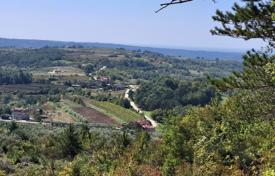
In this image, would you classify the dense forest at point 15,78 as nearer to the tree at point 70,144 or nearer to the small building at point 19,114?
the small building at point 19,114

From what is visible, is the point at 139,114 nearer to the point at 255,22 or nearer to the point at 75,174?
the point at 75,174

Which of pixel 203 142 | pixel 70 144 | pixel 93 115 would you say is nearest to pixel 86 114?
pixel 93 115

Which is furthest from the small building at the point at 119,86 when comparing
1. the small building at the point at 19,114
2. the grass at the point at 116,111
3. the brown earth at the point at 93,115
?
the small building at the point at 19,114

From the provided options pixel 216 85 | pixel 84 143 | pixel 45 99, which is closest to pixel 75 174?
pixel 216 85

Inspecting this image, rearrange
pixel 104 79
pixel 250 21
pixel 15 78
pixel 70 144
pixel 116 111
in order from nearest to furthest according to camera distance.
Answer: pixel 250 21 → pixel 70 144 → pixel 116 111 → pixel 15 78 → pixel 104 79

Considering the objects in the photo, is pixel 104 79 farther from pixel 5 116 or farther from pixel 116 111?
pixel 5 116

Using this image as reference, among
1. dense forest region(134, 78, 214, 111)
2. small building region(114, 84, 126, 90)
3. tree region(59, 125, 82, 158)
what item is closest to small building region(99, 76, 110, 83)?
small building region(114, 84, 126, 90)
